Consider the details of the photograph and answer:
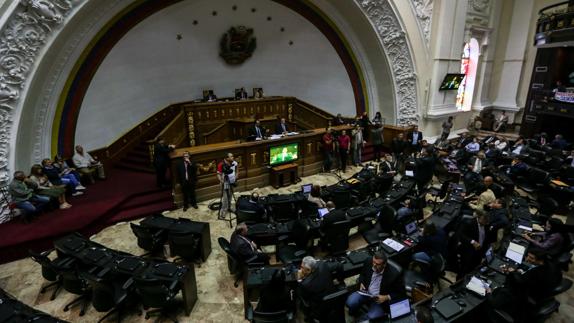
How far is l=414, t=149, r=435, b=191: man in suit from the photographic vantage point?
26.5ft

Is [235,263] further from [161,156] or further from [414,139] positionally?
[414,139]

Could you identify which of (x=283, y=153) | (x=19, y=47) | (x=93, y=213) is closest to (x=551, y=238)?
(x=283, y=153)

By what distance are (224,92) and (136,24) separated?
4.47m

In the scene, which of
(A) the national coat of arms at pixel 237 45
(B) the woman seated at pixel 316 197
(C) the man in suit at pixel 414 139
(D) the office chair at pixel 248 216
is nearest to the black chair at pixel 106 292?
(D) the office chair at pixel 248 216

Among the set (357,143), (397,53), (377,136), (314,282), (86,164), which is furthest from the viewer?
(397,53)

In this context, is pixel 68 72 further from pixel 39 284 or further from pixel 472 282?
pixel 472 282

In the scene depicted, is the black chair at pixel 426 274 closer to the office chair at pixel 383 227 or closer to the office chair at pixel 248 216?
the office chair at pixel 383 227

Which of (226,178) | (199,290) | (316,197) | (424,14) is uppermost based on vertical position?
(424,14)

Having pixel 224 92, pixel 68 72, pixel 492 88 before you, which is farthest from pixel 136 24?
pixel 492 88

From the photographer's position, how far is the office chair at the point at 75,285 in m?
4.53

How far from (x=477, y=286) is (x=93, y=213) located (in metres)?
7.47

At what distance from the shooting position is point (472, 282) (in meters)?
4.14

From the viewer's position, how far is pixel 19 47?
6406 mm

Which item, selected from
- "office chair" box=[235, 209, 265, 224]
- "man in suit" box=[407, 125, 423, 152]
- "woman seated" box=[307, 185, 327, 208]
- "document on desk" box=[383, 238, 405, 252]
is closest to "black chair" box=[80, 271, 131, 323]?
"office chair" box=[235, 209, 265, 224]
